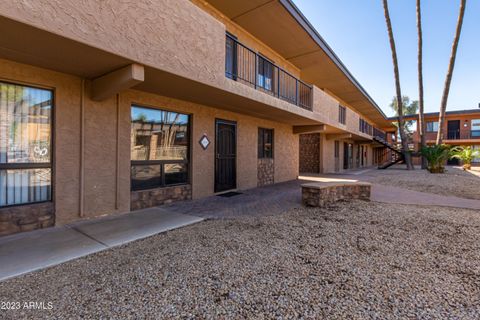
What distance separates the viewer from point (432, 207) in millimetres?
6199

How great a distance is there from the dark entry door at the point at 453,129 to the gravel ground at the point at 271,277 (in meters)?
33.4

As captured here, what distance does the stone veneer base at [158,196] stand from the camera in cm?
554

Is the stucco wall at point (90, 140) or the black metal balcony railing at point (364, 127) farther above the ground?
the black metal balcony railing at point (364, 127)

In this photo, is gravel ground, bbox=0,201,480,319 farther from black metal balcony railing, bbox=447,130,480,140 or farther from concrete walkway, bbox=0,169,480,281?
black metal balcony railing, bbox=447,130,480,140

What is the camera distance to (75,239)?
3766mm

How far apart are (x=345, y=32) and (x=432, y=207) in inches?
467

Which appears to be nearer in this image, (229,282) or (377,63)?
(229,282)

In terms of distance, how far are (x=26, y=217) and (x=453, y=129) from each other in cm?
4007

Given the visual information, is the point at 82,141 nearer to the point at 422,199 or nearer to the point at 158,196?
the point at 158,196

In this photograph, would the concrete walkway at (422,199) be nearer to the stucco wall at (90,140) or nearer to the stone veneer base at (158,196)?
the stone veneer base at (158,196)

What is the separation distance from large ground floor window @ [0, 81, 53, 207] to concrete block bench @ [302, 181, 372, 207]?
5907mm

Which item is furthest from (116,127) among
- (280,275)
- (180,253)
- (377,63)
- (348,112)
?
(377,63)

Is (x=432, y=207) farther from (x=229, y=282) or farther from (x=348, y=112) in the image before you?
(x=348, y=112)

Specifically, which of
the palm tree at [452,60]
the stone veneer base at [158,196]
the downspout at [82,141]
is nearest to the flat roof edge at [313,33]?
the downspout at [82,141]
